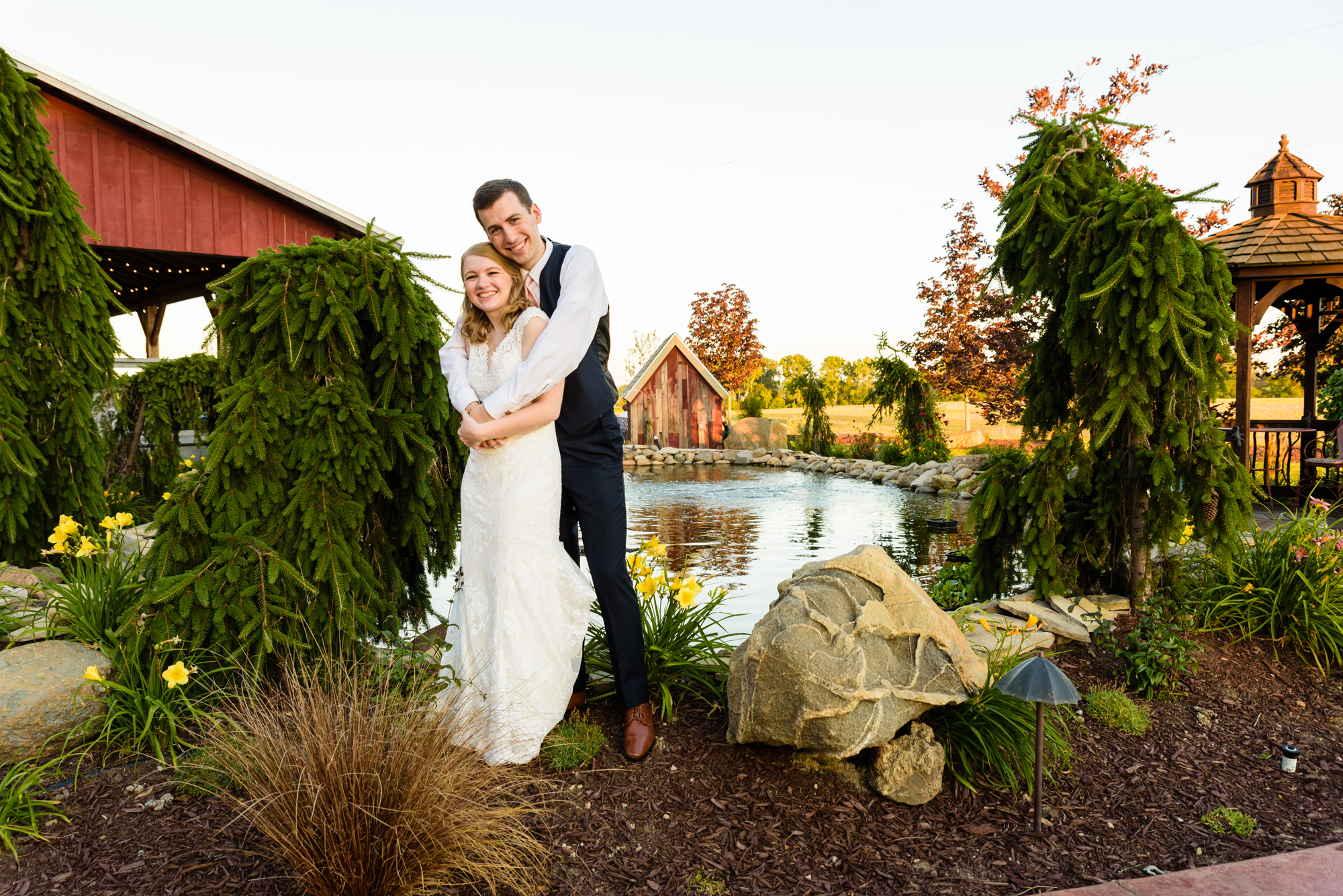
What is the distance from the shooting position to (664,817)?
8.85ft

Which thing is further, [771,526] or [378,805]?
[771,526]

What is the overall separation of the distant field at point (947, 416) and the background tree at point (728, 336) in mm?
2394

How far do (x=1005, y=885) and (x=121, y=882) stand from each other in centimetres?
276

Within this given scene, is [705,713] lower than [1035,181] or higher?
lower

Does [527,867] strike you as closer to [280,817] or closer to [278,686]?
[280,817]

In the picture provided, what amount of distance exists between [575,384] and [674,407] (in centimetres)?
2000

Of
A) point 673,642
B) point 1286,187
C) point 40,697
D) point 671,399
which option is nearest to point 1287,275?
point 1286,187

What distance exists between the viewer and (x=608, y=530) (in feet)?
10.2

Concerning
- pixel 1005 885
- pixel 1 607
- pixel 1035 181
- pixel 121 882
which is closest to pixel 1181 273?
pixel 1035 181

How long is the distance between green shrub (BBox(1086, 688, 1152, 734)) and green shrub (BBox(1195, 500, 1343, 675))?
3.54ft

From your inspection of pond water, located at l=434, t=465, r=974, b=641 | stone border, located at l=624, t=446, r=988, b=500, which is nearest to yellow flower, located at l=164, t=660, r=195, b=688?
pond water, located at l=434, t=465, r=974, b=641

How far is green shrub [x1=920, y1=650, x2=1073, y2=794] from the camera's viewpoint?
2.96 metres

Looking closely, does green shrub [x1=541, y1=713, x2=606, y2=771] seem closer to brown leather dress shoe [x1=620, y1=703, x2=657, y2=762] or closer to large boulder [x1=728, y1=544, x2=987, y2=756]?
brown leather dress shoe [x1=620, y1=703, x2=657, y2=762]

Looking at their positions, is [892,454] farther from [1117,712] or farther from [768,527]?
[1117,712]
